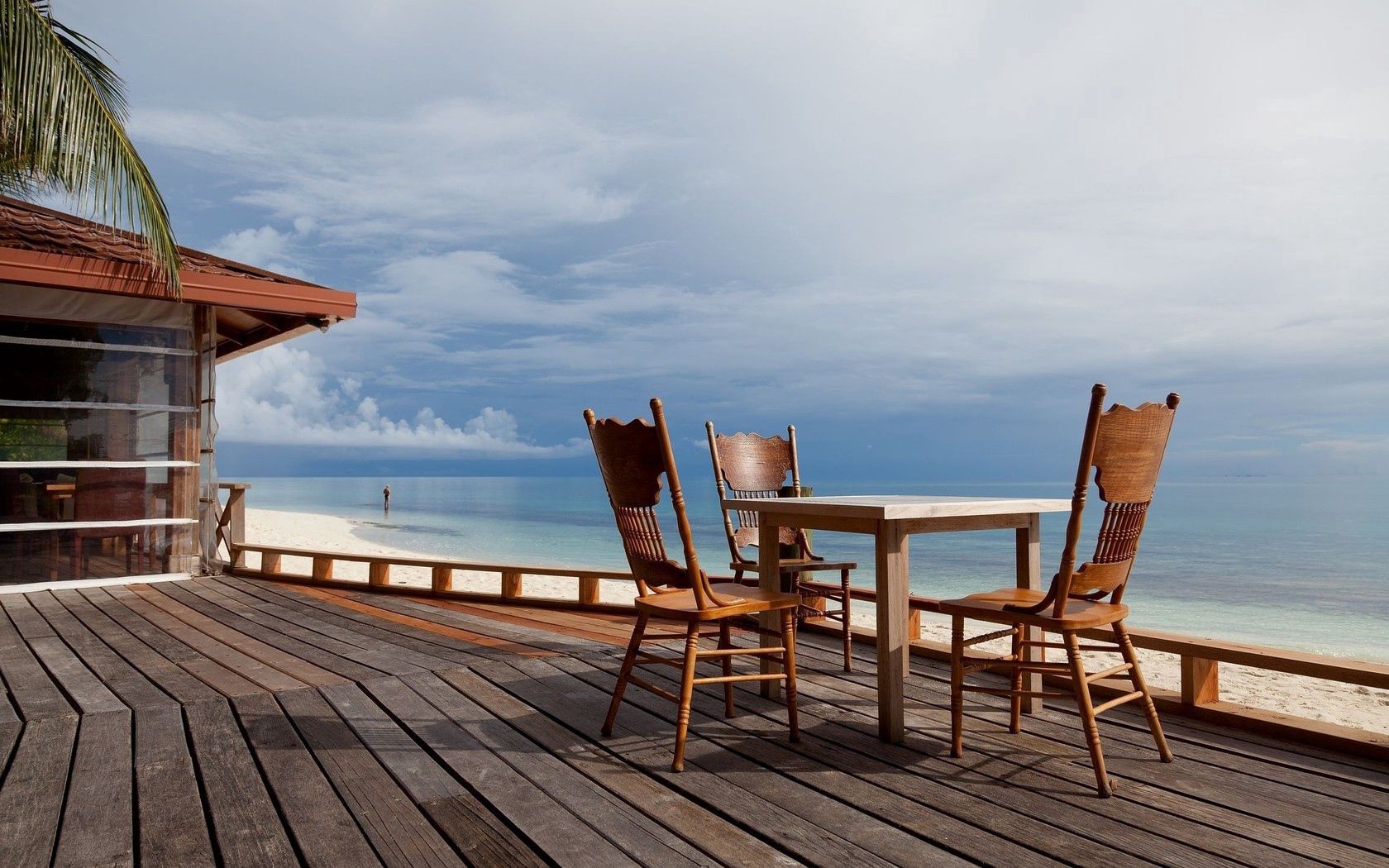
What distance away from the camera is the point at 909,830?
1.93 m

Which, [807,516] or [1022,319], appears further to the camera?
[1022,319]

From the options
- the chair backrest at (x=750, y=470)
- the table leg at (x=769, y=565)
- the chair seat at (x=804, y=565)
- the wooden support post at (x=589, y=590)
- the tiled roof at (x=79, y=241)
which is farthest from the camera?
the tiled roof at (x=79, y=241)

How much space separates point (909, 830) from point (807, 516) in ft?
3.81

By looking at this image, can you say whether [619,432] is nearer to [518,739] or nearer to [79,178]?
[518,739]

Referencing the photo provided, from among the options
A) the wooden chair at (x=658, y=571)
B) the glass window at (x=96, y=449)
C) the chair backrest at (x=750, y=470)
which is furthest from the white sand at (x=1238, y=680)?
the wooden chair at (x=658, y=571)

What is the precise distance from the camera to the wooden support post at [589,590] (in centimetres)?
541

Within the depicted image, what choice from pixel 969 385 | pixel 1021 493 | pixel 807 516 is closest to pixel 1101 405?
pixel 807 516

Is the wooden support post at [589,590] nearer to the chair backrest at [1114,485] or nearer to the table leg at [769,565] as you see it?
the table leg at [769,565]

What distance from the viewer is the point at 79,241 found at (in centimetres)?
645

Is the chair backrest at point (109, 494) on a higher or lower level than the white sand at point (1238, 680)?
higher

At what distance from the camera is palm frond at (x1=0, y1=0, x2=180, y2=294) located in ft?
17.0

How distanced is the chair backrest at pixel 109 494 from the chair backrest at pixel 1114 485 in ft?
22.9

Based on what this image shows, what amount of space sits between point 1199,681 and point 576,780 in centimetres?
220

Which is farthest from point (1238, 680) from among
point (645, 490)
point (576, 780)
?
point (576, 780)
